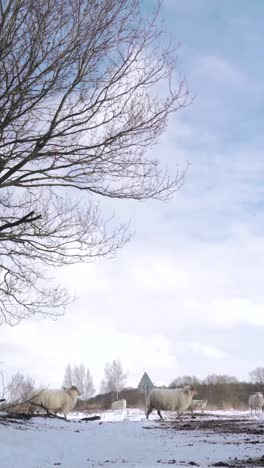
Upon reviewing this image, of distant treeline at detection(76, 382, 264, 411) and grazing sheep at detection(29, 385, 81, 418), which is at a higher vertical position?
distant treeline at detection(76, 382, 264, 411)

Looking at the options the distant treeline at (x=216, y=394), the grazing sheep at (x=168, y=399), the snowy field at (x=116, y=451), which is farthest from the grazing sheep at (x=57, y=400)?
the distant treeline at (x=216, y=394)

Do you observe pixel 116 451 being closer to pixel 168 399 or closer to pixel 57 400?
pixel 57 400

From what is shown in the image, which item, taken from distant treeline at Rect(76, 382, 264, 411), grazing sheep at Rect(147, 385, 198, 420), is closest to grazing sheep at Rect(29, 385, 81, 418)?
grazing sheep at Rect(147, 385, 198, 420)

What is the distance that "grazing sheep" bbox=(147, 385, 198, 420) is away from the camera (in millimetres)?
27656

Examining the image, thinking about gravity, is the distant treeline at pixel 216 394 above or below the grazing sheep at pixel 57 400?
above

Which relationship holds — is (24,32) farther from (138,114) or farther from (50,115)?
(138,114)

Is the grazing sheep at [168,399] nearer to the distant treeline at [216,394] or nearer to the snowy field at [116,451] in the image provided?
the snowy field at [116,451]

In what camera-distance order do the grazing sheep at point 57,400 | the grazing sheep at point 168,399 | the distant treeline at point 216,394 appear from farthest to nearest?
the distant treeline at point 216,394 < the grazing sheep at point 168,399 < the grazing sheep at point 57,400

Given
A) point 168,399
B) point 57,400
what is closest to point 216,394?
point 168,399

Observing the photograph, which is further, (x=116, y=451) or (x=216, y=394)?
(x=216, y=394)

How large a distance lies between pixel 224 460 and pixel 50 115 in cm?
634

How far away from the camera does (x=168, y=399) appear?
2791 cm

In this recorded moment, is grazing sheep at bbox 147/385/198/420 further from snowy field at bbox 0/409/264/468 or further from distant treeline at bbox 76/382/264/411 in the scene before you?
distant treeline at bbox 76/382/264/411

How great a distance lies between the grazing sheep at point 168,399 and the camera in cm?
2766
